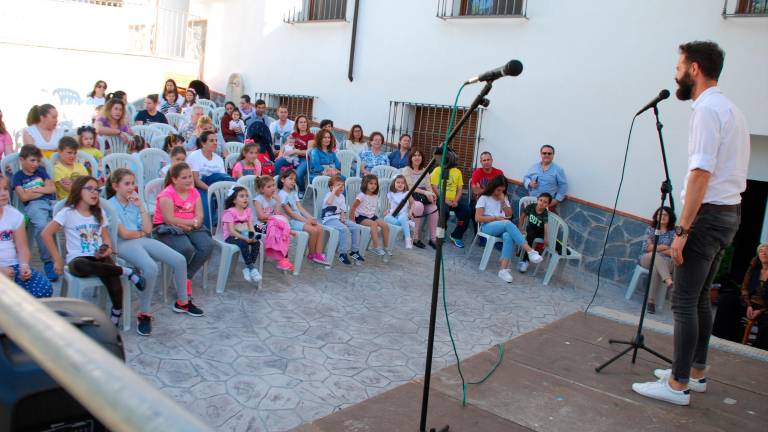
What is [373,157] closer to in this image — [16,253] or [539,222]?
[539,222]

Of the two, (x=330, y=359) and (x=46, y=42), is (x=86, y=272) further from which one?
(x=46, y=42)

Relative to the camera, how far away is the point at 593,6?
291 inches

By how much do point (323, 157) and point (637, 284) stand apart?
4.00 meters

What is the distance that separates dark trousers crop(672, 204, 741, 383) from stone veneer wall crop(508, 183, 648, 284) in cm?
414

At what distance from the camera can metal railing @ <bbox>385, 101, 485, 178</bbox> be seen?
8695 millimetres

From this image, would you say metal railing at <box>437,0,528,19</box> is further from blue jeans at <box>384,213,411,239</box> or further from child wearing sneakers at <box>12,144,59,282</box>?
child wearing sneakers at <box>12,144,59,282</box>

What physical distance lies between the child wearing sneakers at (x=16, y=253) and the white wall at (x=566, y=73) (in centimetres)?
589

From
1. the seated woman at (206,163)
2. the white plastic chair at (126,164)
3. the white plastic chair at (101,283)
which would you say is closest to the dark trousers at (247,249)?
the white plastic chair at (101,283)

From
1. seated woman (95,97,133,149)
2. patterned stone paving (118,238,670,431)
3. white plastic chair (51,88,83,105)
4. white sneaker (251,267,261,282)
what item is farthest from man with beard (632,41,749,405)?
white plastic chair (51,88,83,105)

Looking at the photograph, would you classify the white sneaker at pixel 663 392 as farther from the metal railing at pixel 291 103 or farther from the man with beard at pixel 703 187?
the metal railing at pixel 291 103

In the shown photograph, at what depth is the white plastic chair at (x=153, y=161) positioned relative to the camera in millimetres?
6418

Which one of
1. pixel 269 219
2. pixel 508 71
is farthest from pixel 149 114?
pixel 508 71

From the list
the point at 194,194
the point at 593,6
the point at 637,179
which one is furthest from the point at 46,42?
the point at 637,179

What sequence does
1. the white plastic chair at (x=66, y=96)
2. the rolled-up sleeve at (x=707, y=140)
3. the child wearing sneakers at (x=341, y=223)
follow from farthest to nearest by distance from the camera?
the white plastic chair at (x=66, y=96) < the child wearing sneakers at (x=341, y=223) < the rolled-up sleeve at (x=707, y=140)
